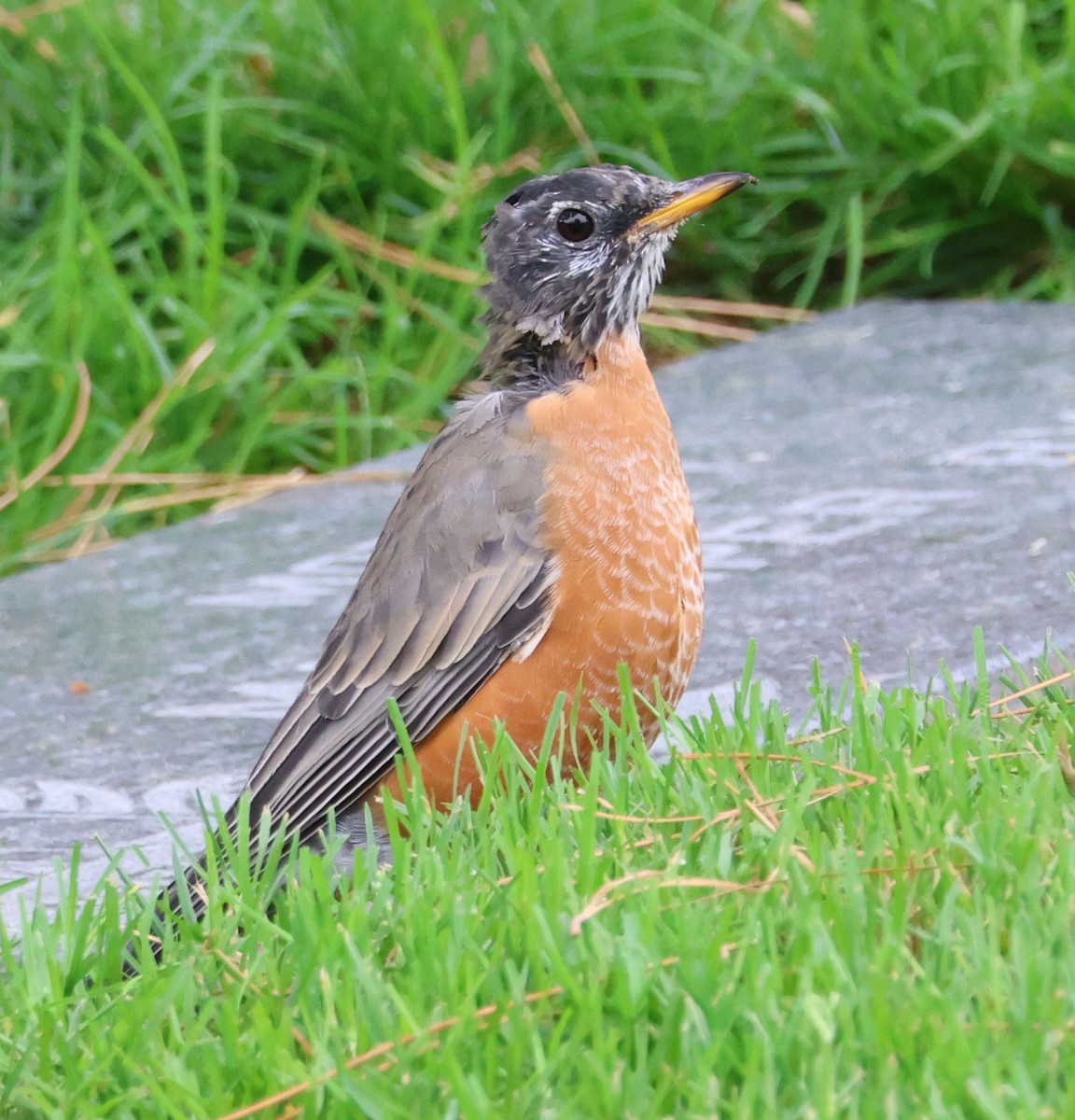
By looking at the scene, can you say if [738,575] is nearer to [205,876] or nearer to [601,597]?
[601,597]


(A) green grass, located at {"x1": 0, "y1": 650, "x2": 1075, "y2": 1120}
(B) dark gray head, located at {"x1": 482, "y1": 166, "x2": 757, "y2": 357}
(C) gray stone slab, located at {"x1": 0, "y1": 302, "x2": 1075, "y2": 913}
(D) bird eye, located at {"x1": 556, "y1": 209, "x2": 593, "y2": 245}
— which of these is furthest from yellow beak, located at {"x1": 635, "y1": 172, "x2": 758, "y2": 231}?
(A) green grass, located at {"x1": 0, "y1": 650, "x2": 1075, "y2": 1120}

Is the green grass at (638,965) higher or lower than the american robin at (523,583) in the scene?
lower

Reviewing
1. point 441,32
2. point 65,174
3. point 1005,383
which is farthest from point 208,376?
point 1005,383

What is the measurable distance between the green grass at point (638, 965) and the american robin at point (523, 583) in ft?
1.21

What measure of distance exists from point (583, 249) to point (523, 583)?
76 centimetres

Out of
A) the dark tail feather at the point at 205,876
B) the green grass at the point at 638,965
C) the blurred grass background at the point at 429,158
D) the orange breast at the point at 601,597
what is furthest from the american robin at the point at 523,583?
the blurred grass background at the point at 429,158

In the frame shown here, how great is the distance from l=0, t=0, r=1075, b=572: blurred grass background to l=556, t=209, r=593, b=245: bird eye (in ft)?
6.86

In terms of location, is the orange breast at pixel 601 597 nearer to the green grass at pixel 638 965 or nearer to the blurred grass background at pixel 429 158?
the green grass at pixel 638 965

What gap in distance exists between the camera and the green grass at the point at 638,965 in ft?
6.11

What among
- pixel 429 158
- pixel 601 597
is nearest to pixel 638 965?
pixel 601 597

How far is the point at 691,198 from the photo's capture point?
3.46 metres

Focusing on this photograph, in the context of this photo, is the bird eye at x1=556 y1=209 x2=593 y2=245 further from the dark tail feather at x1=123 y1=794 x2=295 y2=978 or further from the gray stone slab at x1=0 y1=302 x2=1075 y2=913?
the dark tail feather at x1=123 y1=794 x2=295 y2=978

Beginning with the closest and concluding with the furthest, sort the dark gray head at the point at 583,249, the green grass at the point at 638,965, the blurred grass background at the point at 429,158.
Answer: the green grass at the point at 638,965, the dark gray head at the point at 583,249, the blurred grass background at the point at 429,158

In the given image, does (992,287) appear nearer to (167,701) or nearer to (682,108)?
(682,108)
